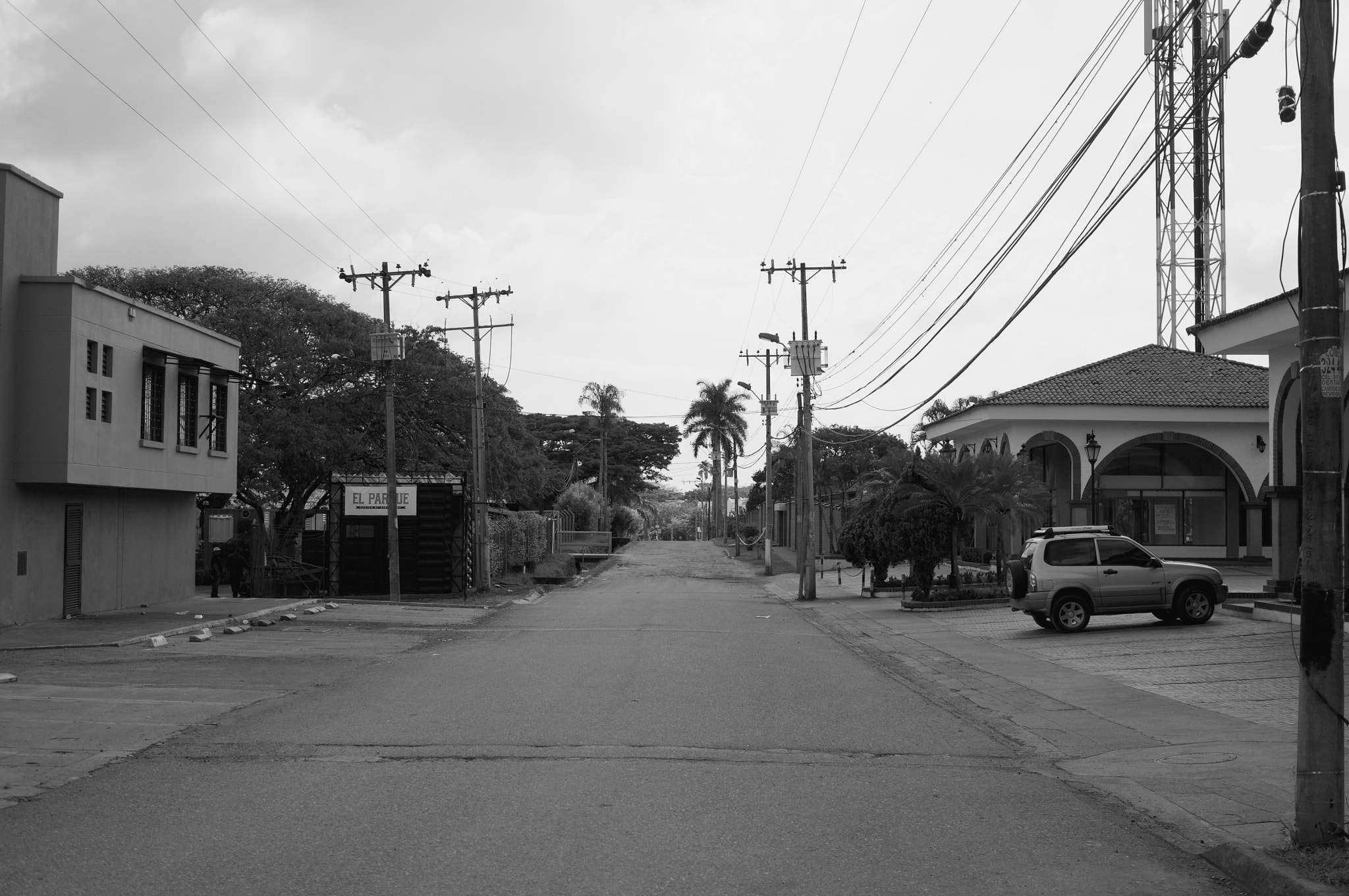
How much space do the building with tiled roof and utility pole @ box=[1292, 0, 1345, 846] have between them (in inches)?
1238

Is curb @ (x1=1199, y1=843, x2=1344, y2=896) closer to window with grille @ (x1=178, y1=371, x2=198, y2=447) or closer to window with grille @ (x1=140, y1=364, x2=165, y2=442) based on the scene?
window with grille @ (x1=140, y1=364, x2=165, y2=442)

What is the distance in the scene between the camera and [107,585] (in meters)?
23.2

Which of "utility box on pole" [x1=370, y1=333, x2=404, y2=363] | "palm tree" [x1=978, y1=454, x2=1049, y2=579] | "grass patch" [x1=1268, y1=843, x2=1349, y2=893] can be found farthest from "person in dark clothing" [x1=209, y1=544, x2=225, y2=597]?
"grass patch" [x1=1268, y1=843, x2=1349, y2=893]

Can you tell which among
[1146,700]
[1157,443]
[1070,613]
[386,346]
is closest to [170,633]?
[386,346]

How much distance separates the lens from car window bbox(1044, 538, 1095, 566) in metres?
20.6

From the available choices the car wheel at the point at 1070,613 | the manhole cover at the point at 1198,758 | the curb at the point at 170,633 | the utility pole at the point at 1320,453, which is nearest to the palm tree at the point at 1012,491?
the car wheel at the point at 1070,613

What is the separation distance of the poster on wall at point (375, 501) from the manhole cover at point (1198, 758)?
86.4 feet

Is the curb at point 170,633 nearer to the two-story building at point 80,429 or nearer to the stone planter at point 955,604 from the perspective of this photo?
the two-story building at point 80,429

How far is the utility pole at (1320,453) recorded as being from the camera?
6.49m

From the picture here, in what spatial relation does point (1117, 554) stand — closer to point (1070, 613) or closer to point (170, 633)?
point (1070, 613)

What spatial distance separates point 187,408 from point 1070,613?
64.3 ft

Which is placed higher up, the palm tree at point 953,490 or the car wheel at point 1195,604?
the palm tree at point 953,490

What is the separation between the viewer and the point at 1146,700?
1355 centimetres

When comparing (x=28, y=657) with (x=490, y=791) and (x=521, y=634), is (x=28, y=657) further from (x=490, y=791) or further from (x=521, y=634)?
(x=490, y=791)
